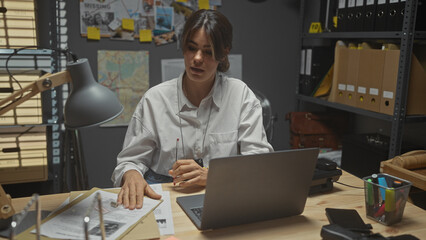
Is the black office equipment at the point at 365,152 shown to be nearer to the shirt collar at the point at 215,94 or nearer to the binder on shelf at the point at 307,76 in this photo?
the binder on shelf at the point at 307,76

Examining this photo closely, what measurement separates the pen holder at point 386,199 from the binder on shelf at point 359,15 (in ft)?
4.89

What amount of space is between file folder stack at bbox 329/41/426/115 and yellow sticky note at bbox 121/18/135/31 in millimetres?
1407

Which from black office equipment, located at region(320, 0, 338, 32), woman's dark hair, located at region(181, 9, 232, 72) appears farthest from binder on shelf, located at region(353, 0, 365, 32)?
woman's dark hair, located at region(181, 9, 232, 72)

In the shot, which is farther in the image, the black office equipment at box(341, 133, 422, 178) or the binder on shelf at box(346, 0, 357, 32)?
the binder on shelf at box(346, 0, 357, 32)

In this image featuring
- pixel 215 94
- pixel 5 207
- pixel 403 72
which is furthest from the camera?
pixel 403 72

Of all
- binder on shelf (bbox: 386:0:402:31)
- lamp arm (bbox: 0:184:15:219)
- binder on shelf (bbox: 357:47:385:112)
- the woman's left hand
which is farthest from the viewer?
binder on shelf (bbox: 357:47:385:112)

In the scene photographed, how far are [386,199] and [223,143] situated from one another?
72 centimetres

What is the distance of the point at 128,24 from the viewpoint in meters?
2.62

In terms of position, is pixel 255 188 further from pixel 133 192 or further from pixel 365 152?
pixel 365 152

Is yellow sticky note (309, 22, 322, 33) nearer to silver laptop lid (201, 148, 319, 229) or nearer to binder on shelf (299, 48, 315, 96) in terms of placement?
binder on shelf (299, 48, 315, 96)

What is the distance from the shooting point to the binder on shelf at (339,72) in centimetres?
248

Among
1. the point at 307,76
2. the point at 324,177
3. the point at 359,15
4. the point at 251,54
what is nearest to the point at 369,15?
the point at 359,15

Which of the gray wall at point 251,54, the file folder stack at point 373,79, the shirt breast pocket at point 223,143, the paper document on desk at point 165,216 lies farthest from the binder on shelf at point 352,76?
the paper document on desk at point 165,216

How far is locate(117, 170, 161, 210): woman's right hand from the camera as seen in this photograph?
1.14 metres
